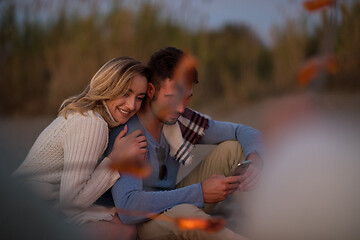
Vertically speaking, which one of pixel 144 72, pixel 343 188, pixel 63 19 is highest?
pixel 63 19

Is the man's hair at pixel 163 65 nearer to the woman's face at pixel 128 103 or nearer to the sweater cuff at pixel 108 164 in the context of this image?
the woman's face at pixel 128 103

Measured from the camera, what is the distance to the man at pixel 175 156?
1.75m

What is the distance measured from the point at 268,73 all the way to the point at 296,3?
48.5 inches

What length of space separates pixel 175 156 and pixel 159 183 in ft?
0.61

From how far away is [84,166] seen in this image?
68.1 inches

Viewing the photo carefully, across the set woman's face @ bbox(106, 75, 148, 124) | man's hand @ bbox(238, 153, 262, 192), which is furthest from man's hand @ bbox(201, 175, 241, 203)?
woman's face @ bbox(106, 75, 148, 124)

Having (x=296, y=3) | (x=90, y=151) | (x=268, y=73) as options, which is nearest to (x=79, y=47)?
(x=268, y=73)

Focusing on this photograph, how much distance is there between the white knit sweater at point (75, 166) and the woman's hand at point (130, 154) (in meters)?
0.04

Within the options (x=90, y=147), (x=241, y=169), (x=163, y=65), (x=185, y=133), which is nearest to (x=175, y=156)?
(x=185, y=133)

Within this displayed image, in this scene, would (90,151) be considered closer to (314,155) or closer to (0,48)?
(314,155)

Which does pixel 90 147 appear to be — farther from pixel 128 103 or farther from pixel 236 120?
pixel 236 120

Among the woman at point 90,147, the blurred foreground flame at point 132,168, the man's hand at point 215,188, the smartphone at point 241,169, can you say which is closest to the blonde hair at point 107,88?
the woman at point 90,147

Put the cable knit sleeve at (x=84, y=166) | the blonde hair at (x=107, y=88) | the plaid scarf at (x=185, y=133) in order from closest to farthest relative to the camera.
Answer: the cable knit sleeve at (x=84, y=166), the blonde hair at (x=107, y=88), the plaid scarf at (x=185, y=133)

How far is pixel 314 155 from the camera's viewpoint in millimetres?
1999
